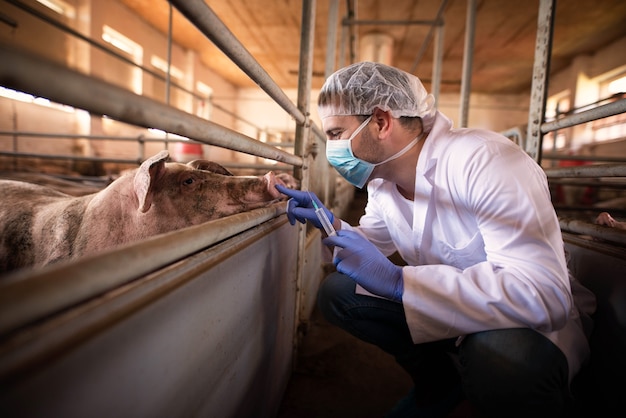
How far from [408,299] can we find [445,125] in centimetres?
83

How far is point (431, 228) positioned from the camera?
4.79ft

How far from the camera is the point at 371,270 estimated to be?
3.75 feet

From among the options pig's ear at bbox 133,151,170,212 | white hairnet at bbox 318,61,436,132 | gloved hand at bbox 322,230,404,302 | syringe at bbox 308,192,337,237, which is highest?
white hairnet at bbox 318,61,436,132

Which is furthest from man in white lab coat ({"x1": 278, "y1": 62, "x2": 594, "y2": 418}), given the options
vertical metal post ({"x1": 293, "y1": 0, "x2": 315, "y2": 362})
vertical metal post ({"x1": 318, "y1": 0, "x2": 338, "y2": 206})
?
vertical metal post ({"x1": 318, "y1": 0, "x2": 338, "y2": 206})

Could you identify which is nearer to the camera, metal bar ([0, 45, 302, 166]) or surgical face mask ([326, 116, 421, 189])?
metal bar ([0, 45, 302, 166])

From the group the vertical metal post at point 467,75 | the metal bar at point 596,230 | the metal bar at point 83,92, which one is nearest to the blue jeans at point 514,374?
the metal bar at point 596,230

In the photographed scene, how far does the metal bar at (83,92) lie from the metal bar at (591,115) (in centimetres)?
140

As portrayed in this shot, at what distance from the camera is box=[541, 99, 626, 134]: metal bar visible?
3.80 ft

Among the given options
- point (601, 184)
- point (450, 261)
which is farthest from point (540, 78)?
point (601, 184)

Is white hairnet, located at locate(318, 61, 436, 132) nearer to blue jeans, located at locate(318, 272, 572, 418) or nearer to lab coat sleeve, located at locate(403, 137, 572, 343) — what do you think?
lab coat sleeve, located at locate(403, 137, 572, 343)

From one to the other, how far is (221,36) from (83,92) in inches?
18.5

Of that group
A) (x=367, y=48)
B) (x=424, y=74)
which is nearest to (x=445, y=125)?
(x=367, y=48)

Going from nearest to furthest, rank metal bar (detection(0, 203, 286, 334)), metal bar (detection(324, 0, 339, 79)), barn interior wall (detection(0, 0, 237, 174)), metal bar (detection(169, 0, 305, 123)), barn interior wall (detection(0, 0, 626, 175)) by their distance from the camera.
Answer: metal bar (detection(0, 203, 286, 334)) → metal bar (detection(169, 0, 305, 123)) → metal bar (detection(324, 0, 339, 79)) → barn interior wall (detection(0, 0, 237, 174)) → barn interior wall (detection(0, 0, 626, 175))

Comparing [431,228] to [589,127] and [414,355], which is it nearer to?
[414,355]
